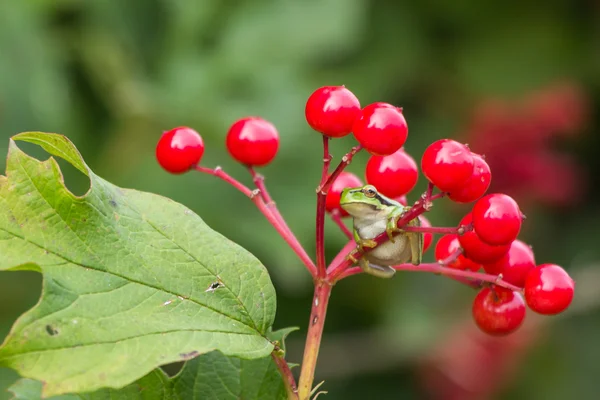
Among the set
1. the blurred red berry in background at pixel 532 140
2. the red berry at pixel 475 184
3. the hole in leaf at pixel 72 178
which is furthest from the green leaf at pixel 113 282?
the blurred red berry in background at pixel 532 140

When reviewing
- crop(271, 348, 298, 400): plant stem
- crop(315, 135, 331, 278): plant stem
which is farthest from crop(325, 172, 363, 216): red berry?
crop(271, 348, 298, 400): plant stem

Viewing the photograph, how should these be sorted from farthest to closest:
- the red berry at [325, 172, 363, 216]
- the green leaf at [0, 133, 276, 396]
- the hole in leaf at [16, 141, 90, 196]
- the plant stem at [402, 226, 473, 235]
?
1. the hole in leaf at [16, 141, 90, 196]
2. the red berry at [325, 172, 363, 216]
3. the plant stem at [402, 226, 473, 235]
4. the green leaf at [0, 133, 276, 396]

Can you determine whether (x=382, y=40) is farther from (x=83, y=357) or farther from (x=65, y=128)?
(x=83, y=357)

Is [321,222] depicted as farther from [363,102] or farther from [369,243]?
[363,102]

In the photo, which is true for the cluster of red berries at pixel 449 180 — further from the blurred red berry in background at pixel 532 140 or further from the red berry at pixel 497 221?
the blurred red berry in background at pixel 532 140

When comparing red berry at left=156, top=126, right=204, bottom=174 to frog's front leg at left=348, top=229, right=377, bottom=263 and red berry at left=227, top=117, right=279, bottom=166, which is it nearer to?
red berry at left=227, top=117, right=279, bottom=166

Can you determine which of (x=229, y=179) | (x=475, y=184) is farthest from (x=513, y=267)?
(x=229, y=179)
